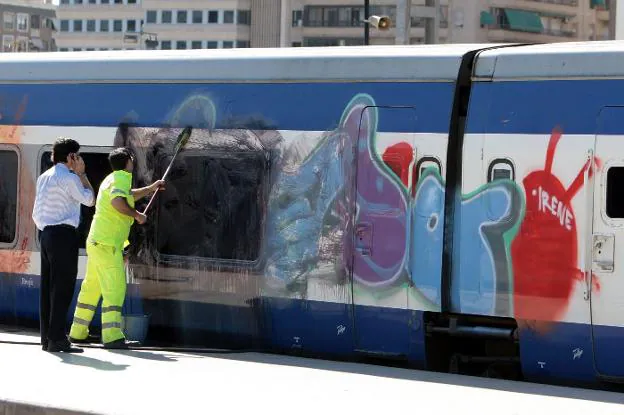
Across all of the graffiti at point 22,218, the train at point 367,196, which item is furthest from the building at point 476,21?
the train at point 367,196

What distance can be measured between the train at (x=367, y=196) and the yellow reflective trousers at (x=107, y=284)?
2.09 ft

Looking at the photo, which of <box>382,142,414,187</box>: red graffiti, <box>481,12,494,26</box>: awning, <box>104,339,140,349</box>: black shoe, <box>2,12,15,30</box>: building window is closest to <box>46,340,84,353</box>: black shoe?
<box>104,339,140,349</box>: black shoe

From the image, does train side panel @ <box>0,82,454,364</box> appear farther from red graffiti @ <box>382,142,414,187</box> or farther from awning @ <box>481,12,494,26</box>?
awning @ <box>481,12,494,26</box>

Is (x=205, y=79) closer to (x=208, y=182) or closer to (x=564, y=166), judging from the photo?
(x=208, y=182)

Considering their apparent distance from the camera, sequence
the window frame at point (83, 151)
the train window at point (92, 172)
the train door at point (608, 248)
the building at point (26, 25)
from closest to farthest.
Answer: the train door at point (608, 248) < the window frame at point (83, 151) < the train window at point (92, 172) < the building at point (26, 25)

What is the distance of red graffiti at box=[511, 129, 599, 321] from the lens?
10.1 m

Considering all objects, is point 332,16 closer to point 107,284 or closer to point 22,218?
point 22,218

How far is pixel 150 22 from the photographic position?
132m

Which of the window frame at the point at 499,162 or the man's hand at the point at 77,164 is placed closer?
the window frame at the point at 499,162

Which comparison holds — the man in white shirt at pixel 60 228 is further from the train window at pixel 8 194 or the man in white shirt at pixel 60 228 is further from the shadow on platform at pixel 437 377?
the train window at pixel 8 194

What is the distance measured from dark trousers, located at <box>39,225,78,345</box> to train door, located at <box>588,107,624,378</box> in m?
4.42

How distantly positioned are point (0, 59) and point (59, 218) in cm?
301

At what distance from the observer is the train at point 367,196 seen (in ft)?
33.1

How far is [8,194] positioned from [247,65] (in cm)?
325
